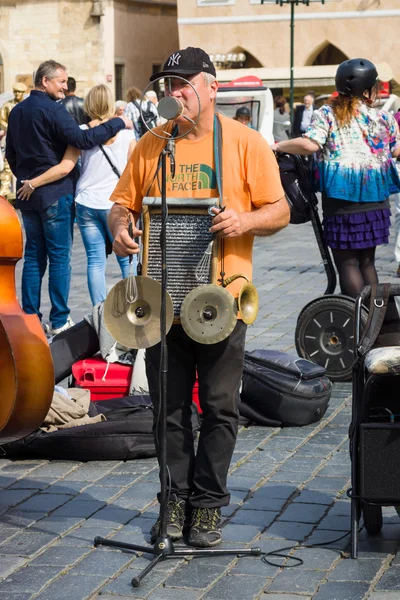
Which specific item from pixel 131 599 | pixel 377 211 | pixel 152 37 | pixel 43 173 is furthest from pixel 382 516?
pixel 152 37

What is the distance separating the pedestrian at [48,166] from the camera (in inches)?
345

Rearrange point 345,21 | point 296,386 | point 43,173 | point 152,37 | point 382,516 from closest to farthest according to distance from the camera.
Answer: point 382,516, point 296,386, point 43,173, point 345,21, point 152,37

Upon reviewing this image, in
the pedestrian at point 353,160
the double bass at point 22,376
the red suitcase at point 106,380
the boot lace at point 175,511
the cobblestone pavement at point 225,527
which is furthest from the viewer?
the pedestrian at point 353,160

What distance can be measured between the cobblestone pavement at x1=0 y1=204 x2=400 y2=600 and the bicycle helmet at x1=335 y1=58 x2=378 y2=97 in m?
1.82

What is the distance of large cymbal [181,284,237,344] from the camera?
4574 mm

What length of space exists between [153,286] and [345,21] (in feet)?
137

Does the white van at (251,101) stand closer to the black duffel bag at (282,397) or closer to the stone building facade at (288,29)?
the black duffel bag at (282,397)

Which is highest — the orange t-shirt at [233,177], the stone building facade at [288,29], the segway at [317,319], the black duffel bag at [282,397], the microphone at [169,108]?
the stone building facade at [288,29]

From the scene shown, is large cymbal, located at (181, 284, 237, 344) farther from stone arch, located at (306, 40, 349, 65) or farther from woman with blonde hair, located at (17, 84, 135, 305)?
stone arch, located at (306, 40, 349, 65)

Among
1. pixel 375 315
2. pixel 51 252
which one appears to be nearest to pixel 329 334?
pixel 51 252

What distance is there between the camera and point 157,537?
4.70 m

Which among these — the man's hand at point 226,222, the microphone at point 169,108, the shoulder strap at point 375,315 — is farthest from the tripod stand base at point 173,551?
the microphone at point 169,108

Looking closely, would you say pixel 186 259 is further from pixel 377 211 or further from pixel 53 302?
pixel 53 302

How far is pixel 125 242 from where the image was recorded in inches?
185
